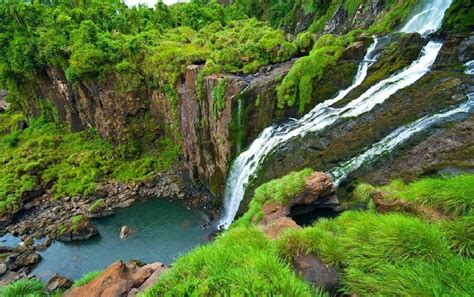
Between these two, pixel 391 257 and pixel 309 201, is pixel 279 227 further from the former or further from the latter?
pixel 391 257

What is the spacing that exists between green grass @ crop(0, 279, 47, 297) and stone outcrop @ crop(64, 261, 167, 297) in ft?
2.74

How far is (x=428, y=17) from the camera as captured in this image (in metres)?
22.6

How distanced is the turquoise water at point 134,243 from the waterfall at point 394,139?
9612 mm

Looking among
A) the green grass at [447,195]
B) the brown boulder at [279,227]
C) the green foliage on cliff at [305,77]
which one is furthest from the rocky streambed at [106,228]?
the green grass at [447,195]

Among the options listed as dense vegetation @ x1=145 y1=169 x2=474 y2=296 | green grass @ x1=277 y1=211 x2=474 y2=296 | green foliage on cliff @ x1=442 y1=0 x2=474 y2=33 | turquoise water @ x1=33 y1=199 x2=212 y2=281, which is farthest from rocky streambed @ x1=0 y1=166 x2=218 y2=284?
green foliage on cliff @ x1=442 y1=0 x2=474 y2=33

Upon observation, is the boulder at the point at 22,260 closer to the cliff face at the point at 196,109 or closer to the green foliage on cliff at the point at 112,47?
the cliff face at the point at 196,109

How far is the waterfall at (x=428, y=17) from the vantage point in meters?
21.0

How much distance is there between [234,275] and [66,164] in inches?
1140

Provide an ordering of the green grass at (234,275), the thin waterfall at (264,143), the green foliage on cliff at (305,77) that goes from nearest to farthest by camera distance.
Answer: the green grass at (234,275) → the thin waterfall at (264,143) → the green foliage on cliff at (305,77)

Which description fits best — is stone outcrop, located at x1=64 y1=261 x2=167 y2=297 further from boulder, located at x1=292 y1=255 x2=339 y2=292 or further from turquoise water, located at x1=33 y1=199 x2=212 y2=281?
turquoise water, located at x1=33 y1=199 x2=212 y2=281

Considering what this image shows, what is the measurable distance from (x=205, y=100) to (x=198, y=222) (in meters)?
7.97

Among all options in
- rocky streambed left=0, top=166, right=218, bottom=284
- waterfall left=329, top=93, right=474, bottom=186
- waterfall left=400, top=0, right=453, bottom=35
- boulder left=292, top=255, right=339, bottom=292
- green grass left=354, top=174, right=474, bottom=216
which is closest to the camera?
boulder left=292, top=255, right=339, bottom=292

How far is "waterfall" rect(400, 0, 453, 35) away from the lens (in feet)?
68.8

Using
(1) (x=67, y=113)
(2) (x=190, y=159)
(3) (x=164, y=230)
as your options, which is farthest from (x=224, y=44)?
(1) (x=67, y=113)
